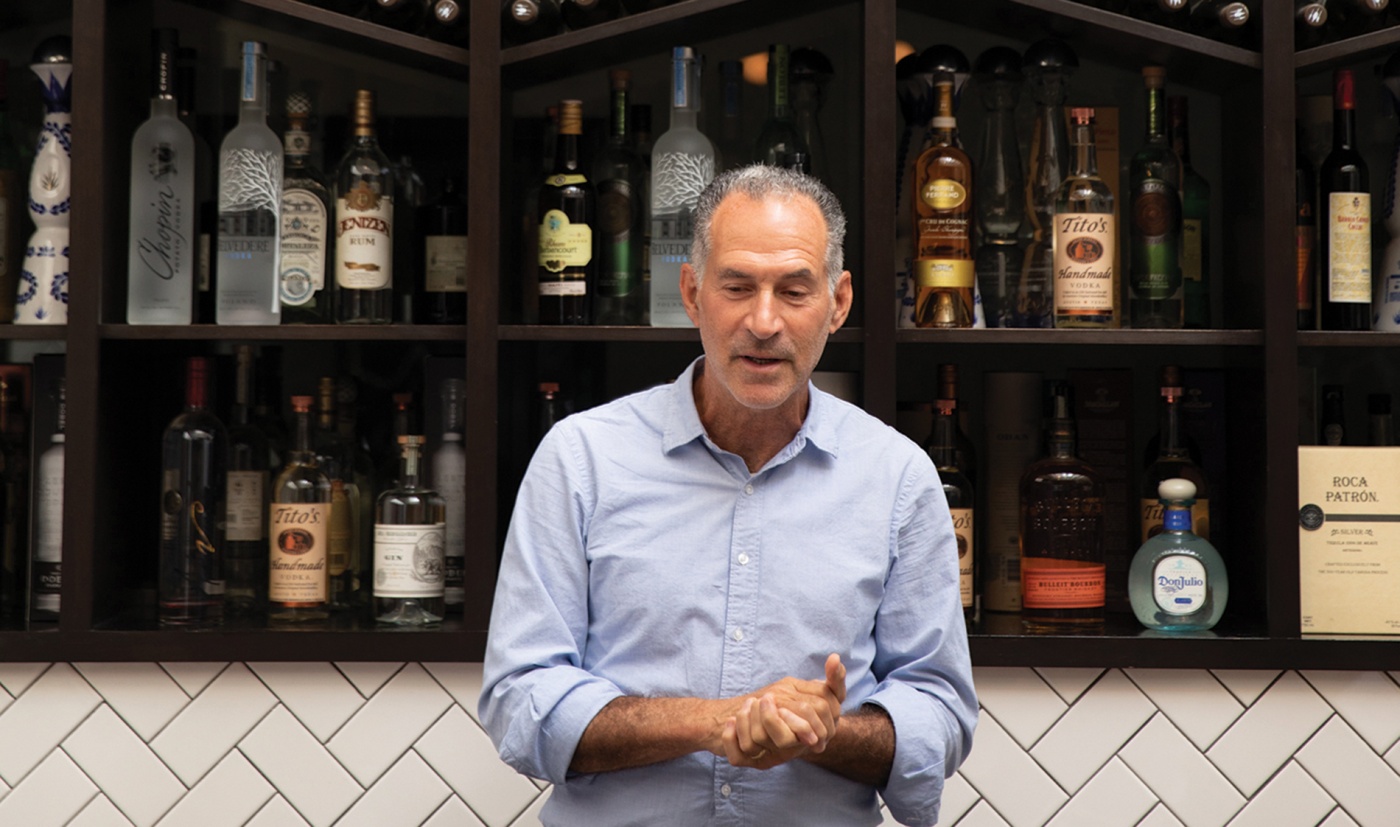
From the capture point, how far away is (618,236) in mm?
1698

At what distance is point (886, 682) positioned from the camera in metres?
1.20

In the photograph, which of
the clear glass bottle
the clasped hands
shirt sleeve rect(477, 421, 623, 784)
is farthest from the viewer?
the clear glass bottle

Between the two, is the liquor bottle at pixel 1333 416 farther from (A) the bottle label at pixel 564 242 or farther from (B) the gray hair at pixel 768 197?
(A) the bottle label at pixel 564 242

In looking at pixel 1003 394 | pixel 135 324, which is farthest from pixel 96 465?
pixel 1003 394

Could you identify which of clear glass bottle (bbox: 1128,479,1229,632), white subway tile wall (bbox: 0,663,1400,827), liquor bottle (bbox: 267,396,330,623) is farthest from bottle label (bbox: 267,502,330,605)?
clear glass bottle (bbox: 1128,479,1229,632)

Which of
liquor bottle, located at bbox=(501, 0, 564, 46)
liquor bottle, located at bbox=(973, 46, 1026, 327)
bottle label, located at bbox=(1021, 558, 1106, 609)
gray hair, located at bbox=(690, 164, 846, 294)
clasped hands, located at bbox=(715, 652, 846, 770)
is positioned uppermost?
liquor bottle, located at bbox=(501, 0, 564, 46)

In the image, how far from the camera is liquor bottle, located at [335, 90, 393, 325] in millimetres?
1657

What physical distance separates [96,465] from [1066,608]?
126 cm

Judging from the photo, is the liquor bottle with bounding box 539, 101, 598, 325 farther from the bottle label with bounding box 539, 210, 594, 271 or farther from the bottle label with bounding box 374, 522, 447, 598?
the bottle label with bounding box 374, 522, 447, 598

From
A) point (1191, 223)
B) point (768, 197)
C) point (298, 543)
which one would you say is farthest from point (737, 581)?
point (1191, 223)

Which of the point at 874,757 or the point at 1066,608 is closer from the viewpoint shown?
the point at 874,757

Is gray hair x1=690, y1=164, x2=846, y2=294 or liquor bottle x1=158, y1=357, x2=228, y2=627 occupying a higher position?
Result: gray hair x1=690, y1=164, x2=846, y2=294

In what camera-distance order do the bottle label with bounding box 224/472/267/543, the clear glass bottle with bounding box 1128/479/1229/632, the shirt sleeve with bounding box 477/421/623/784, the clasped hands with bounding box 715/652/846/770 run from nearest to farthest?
the clasped hands with bounding box 715/652/846/770 → the shirt sleeve with bounding box 477/421/623/784 → the clear glass bottle with bounding box 1128/479/1229/632 → the bottle label with bounding box 224/472/267/543

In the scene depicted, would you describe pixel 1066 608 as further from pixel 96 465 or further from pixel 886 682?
pixel 96 465
